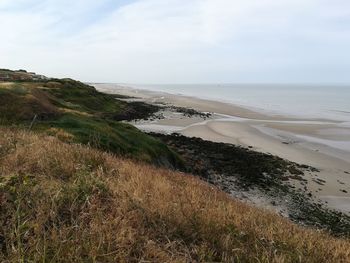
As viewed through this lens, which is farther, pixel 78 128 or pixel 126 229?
pixel 78 128

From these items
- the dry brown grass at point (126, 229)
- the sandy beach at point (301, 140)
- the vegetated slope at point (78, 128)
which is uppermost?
the dry brown grass at point (126, 229)

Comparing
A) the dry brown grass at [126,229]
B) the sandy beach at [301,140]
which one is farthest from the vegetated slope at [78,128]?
the dry brown grass at [126,229]

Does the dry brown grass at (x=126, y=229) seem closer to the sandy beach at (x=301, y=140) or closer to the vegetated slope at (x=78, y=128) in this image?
the vegetated slope at (x=78, y=128)

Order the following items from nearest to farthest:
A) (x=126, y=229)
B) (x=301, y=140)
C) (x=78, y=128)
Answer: (x=126, y=229), (x=78, y=128), (x=301, y=140)

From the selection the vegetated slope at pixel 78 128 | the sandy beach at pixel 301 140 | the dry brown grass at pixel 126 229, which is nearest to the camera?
the dry brown grass at pixel 126 229

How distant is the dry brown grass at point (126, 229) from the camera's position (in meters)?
3.47

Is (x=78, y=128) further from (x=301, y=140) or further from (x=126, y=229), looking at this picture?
(x=301, y=140)

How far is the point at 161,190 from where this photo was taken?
6137mm

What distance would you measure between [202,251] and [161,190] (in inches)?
85.7

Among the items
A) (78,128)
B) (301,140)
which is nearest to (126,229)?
(78,128)

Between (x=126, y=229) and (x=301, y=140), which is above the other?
(x=126, y=229)

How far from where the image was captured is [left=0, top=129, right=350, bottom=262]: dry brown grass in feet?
11.4

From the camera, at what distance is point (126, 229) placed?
4.00m

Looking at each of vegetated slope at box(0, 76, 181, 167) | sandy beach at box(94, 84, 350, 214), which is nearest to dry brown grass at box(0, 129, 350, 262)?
vegetated slope at box(0, 76, 181, 167)
